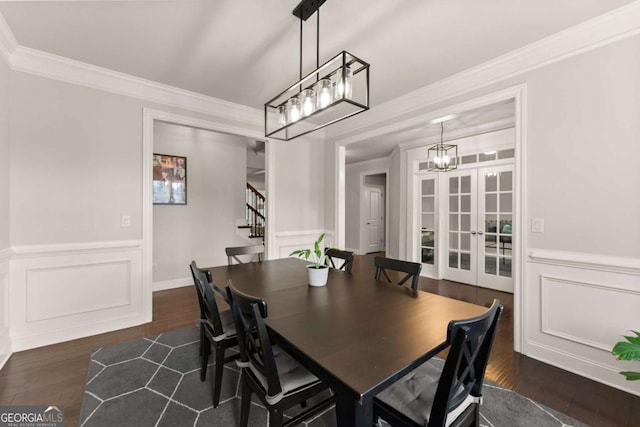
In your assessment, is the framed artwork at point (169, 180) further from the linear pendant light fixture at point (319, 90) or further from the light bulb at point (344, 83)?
the light bulb at point (344, 83)

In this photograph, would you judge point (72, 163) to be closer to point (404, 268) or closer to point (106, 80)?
point (106, 80)

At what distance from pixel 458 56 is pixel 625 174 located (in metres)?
1.55

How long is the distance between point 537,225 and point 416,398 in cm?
197

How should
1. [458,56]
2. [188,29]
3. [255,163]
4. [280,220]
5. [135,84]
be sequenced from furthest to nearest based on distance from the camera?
1. [255,163]
2. [280,220]
3. [135,84]
4. [458,56]
5. [188,29]

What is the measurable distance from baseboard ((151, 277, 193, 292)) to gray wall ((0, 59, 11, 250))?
6.73 feet

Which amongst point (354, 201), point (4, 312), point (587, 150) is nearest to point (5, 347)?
point (4, 312)

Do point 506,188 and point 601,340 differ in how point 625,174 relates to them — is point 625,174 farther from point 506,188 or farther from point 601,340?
point 506,188

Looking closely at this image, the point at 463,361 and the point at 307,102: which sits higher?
the point at 307,102

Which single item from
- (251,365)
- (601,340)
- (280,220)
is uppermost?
(280,220)

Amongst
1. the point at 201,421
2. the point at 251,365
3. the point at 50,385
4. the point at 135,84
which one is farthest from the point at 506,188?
the point at 50,385

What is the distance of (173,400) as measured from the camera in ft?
5.86

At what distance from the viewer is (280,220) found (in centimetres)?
405

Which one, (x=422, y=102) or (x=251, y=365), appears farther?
(x=422, y=102)

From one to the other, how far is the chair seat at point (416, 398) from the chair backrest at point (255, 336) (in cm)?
48
